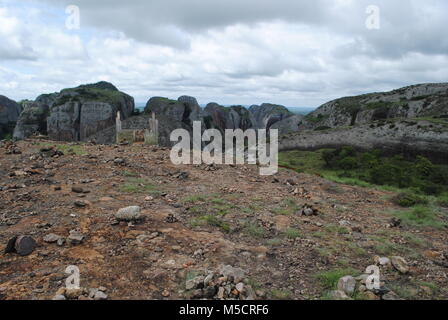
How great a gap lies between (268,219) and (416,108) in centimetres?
4306

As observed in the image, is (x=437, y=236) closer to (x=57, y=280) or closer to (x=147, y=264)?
(x=147, y=264)

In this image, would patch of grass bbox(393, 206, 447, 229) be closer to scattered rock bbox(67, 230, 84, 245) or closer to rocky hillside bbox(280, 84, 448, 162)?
scattered rock bbox(67, 230, 84, 245)

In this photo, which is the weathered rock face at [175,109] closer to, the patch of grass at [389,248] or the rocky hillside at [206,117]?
the rocky hillside at [206,117]

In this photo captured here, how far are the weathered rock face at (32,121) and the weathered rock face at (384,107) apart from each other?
45160mm

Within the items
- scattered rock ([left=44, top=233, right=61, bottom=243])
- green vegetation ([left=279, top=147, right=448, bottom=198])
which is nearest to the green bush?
green vegetation ([left=279, top=147, right=448, bottom=198])

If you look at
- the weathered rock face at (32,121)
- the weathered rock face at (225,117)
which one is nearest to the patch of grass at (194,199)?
the weathered rock face at (32,121)

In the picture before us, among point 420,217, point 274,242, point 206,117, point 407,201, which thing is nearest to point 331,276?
point 274,242

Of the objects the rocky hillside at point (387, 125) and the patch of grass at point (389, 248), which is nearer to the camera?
the patch of grass at point (389, 248)

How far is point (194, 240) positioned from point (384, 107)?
47006 millimetres

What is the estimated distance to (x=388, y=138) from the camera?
31641 millimetres

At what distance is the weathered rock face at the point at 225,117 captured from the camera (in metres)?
65.1
